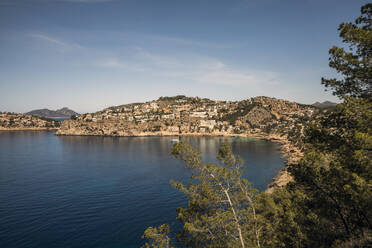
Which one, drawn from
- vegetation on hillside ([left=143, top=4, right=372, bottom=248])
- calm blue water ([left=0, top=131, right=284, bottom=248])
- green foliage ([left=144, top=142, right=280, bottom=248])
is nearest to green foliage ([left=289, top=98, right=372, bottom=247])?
vegetation on hillside ([left=143, top=4, right=372, bottom=248])

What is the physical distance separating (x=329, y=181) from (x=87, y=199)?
5336 centimetres

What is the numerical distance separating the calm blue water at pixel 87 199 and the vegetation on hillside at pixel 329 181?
23673 mm

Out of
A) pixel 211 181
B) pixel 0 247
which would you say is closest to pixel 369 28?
pixel 211 181

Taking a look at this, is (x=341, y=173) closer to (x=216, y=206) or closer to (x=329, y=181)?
(x=329, y=181)

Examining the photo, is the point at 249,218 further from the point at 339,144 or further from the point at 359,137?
the point at 359,137

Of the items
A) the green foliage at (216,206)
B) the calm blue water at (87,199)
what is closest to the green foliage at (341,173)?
the green foliage at (216,206)

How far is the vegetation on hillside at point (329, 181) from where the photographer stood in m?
10.9

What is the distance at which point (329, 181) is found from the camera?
11.7m

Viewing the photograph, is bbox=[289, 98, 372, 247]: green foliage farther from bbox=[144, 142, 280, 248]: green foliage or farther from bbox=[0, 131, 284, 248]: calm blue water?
bbox=[0, 131, 284, 248]: calm blue water

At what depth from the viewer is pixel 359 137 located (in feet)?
33.8

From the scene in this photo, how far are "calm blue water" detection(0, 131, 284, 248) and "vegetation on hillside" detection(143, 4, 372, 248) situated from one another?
23673mm

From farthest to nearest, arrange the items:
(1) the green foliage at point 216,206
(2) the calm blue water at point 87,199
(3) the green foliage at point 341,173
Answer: (2) the calm blue water at point 87,199 < (1) the green foliage at point 216,206 < (3) the green foliage at point 341,173

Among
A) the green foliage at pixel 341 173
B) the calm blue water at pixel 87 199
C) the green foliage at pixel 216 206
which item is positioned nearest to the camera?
the green foliage at pixel 341 173

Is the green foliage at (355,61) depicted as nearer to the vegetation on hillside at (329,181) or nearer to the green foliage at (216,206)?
the vegetation on hillside at (329,181)
